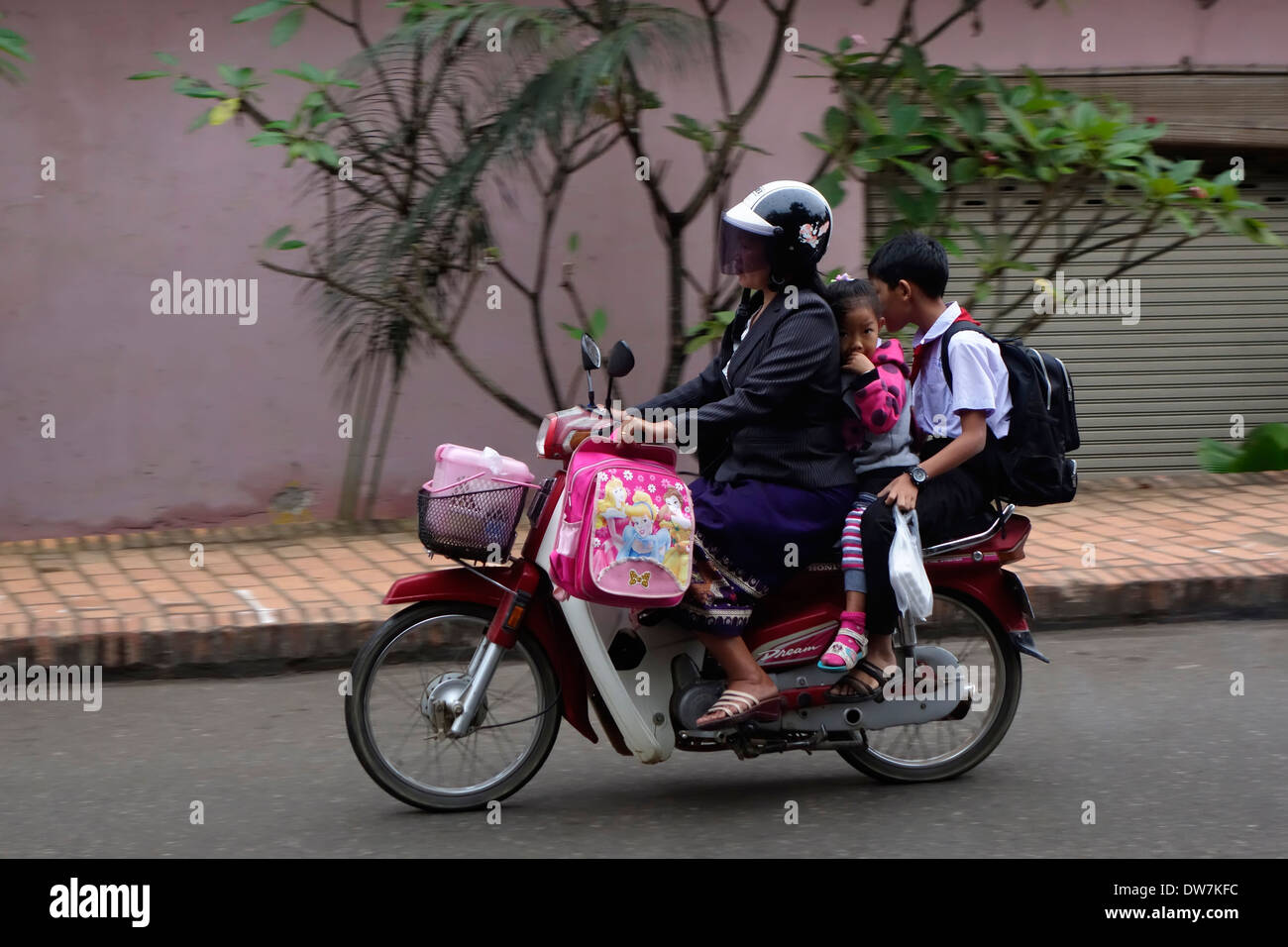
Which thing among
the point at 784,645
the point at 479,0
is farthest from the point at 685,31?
the point at 784,645

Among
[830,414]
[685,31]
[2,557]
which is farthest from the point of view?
[2,557]

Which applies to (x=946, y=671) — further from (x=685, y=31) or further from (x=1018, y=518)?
(x=685, y=31)

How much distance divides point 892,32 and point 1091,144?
6.85 ft

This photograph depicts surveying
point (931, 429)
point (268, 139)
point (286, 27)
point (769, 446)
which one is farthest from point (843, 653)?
point (286, 27)

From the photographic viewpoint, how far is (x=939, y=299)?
477 cm

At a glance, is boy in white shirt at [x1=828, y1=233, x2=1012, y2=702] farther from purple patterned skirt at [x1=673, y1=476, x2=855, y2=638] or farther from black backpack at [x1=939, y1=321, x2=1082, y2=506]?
purple patterned skirt at [x1=673, y1=476, x2=855, y2=638]

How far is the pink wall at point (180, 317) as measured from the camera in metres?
7.91

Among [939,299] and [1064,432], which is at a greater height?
[939,299]

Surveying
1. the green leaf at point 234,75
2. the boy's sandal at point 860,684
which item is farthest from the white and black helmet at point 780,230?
the green leaf at point 234,75

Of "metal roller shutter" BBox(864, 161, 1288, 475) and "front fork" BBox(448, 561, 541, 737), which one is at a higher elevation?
"metal roller shutter" BBox(864, 161, 1288, 475)

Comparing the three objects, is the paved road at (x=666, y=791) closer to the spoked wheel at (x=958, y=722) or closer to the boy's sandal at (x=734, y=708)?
the spoked wheel at (x=958, y=722)

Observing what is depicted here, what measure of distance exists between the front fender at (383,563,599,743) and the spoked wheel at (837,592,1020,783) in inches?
34.1

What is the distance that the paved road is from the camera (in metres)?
4.41

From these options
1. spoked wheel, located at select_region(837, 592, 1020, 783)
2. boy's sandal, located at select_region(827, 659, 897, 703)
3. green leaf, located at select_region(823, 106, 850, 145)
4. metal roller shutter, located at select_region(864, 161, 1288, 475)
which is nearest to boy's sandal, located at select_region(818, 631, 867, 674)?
boy's sandal, located at select_region(827, 659, 897, 703)
